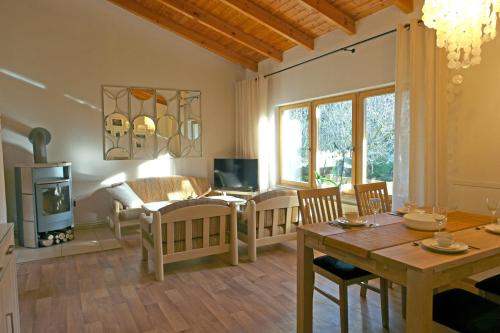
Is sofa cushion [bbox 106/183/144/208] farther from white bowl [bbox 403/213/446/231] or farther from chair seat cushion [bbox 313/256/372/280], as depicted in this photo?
white bowl [bbox 403/213/446/231]

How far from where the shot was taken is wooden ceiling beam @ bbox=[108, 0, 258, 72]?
5516 millimetres

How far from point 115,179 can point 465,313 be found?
526 centimetres

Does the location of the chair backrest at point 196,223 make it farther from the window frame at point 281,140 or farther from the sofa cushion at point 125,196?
the window frame at point 281,140

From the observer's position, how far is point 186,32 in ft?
19.3

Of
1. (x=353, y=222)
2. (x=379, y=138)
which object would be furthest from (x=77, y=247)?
(x=379, y=138)

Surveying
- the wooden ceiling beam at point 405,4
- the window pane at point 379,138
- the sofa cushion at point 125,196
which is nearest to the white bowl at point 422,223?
the window pane at point 379,138

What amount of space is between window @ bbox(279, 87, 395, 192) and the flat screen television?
1.75ft

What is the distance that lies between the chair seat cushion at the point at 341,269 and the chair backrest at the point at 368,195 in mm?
645

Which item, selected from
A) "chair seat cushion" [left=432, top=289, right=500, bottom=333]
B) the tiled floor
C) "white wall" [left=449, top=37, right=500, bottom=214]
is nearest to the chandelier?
"white wall" [left=449, top=37, right=500, bottom=214]

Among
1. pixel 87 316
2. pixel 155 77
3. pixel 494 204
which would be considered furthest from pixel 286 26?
pixel 87 316

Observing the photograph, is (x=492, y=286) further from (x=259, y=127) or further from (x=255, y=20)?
(x=259, y=127)

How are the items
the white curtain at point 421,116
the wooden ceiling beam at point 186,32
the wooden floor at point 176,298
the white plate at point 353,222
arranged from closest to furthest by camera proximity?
the white plate at point 353,222 → the wooden floor at point 176,298 → the white curtain at point 421,116 → the wooden ceiling beam at point 186,32

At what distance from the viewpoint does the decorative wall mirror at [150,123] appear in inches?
226

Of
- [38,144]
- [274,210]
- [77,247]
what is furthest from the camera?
[38,144]
